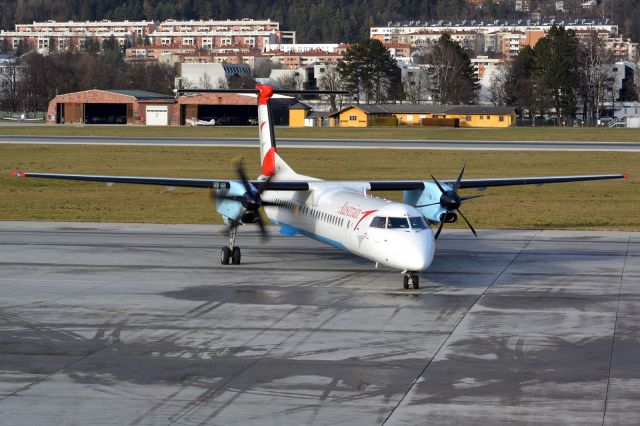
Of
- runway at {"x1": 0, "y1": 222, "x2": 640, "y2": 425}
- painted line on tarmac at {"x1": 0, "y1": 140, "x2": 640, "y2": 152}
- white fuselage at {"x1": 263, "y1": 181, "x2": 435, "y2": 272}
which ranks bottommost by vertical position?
runway at {"x1": 0, "y1": 222, "x2": 640, "y2": 425}

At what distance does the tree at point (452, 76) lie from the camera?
178625 millimetres

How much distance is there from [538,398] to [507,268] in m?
14.8

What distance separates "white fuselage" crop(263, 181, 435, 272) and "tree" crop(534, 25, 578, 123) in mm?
126624

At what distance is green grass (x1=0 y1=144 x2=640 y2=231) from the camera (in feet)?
158

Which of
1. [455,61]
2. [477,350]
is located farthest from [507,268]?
[455,61]

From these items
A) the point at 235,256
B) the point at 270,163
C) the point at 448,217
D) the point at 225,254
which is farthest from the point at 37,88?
the point at 448,217

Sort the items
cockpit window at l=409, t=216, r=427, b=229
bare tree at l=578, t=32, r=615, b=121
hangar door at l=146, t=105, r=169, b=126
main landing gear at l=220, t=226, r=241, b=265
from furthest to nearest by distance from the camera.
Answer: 1. bare tree at l=578, t=32, r=615, b=121
2. hangar door at l=146, t=105, r=169, b=126
3. main landing gear at l=220, t=226, r=241, b=265
4. cockpit window at l=409, t=216, r=427, b=229

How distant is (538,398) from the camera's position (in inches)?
747

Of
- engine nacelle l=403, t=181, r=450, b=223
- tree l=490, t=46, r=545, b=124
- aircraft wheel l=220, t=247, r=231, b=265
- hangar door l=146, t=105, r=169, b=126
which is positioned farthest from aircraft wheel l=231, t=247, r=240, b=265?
tree l=490, t=46, r=545, b=124

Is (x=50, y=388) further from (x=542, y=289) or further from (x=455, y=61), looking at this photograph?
(x=455, y=61)

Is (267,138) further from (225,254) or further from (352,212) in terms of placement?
(352,212)

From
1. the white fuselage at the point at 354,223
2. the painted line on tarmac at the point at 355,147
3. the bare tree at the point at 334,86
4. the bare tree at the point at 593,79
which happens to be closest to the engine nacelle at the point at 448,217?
the white fuselage at the point at 354,223

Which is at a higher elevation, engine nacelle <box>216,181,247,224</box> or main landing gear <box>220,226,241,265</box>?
engine nacelle <box>216,181,247,224</box>

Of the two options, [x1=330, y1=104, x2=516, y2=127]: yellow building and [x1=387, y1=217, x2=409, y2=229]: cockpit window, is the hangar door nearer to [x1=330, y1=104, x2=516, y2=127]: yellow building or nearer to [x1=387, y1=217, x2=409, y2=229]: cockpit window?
[x1=330, y1=104, x2=516, y2=127]: yellow building
